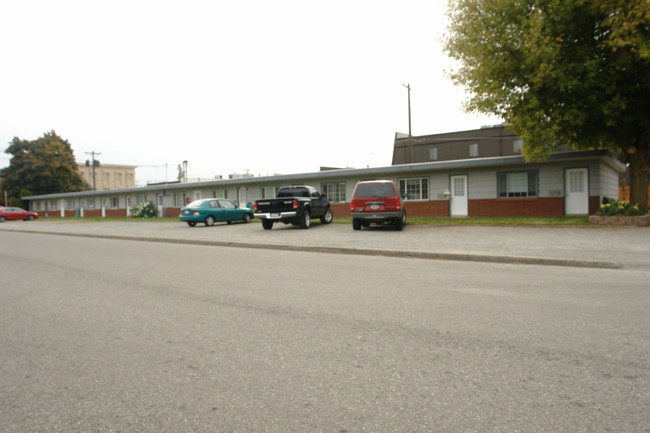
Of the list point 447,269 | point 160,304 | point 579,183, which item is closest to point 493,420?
point 160,304

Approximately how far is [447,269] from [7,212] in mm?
51555

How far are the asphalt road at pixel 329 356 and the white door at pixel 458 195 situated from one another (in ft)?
59.2

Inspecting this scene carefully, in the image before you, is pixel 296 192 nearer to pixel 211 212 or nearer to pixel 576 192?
pixel 211 212

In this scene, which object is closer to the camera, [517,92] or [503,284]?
[503,284]

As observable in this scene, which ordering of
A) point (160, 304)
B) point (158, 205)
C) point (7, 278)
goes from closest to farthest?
point (160, 304)
point (7, 278)
point (158, 205)

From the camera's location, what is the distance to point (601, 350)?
12.2 ft

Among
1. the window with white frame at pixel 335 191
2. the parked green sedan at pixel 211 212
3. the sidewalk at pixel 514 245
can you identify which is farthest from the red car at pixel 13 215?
the sidewalk at pixel 514 245

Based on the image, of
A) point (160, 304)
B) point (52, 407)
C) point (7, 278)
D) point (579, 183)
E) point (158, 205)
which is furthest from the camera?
point (158, 205)

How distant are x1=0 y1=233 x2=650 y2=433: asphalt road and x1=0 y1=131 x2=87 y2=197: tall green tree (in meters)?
72.5

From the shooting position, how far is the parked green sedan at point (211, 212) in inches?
965

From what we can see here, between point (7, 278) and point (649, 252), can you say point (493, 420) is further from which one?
point (649, 252)

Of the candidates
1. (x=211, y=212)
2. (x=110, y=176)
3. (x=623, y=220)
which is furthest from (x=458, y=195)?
(x=110, y=176)

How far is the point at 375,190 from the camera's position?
57.5ft

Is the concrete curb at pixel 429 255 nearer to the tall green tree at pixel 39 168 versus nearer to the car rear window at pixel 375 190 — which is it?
the car rear window at pixel 375 190
